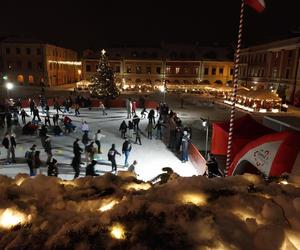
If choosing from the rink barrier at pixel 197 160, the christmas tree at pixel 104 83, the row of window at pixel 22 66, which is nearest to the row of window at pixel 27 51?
the row of window at pixel 22 66

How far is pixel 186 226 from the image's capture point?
136 inches

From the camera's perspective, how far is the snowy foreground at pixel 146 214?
315cm

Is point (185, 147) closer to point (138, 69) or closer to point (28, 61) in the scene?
point (138, 69)

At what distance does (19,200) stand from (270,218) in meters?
3.60

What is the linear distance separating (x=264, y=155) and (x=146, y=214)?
593cm

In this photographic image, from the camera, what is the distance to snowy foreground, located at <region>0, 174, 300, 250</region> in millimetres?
3146

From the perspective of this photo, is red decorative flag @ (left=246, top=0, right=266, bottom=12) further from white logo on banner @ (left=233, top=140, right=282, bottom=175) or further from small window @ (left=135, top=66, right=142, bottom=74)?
small window @ (left=135, top=66, right=142, bottom=74)

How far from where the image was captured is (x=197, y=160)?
39.5 feet

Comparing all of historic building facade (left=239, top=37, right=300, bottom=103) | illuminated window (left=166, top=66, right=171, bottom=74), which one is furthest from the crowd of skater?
illuminated window (left=166, top=66, right=171, bottom=74)

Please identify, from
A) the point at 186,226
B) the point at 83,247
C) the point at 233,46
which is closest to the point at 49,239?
the point at 83,247

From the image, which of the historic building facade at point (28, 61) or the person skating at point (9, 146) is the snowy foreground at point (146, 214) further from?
the historic building facade at point (28, 61)

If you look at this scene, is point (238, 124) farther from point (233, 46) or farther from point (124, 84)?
point (233, 46)

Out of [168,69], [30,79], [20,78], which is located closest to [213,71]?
[168,69]

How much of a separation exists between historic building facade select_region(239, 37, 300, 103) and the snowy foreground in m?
37.1
